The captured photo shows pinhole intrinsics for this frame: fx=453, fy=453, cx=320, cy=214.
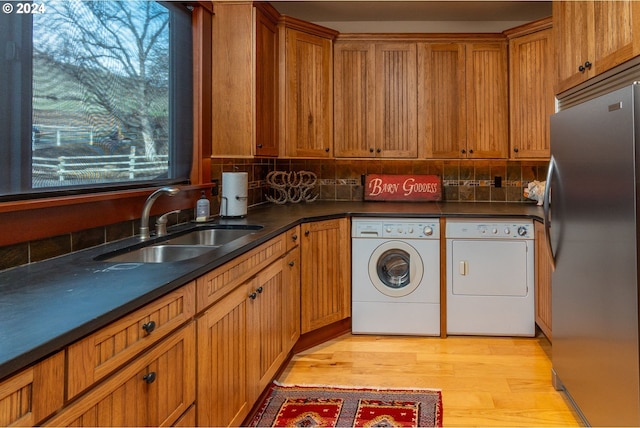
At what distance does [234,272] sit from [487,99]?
8.84 feet

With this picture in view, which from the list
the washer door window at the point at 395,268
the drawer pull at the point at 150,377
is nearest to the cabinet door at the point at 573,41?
the washer door window at the point at 395,268

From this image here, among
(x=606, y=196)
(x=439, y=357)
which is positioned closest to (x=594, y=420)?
(x=606, y=196)

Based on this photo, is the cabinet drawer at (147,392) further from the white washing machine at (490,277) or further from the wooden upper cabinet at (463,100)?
the wooden upper cabinet at (463,100)

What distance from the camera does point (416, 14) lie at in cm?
381

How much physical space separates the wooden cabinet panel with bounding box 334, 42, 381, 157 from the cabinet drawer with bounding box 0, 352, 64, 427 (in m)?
2.99

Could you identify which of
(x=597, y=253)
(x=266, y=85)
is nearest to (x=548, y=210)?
(x=597, y=253)

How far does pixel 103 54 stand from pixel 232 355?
1.40 m

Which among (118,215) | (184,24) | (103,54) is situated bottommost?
(118,215)

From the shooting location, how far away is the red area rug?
6.97 ft

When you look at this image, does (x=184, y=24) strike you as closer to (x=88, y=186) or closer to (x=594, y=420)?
(x=88, y=186)

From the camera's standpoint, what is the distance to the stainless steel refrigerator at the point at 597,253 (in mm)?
1523

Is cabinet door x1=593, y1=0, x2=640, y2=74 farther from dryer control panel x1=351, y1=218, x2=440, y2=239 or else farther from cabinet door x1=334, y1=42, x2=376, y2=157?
cabinet door x1=334, y1=42, x2=376, y2=157

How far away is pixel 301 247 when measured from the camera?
290 centimetres

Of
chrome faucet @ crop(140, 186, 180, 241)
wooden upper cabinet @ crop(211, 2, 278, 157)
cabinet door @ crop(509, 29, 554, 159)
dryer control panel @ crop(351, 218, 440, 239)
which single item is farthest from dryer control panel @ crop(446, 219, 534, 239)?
chrome faucet @ crop(140, 186, 180, 241)
